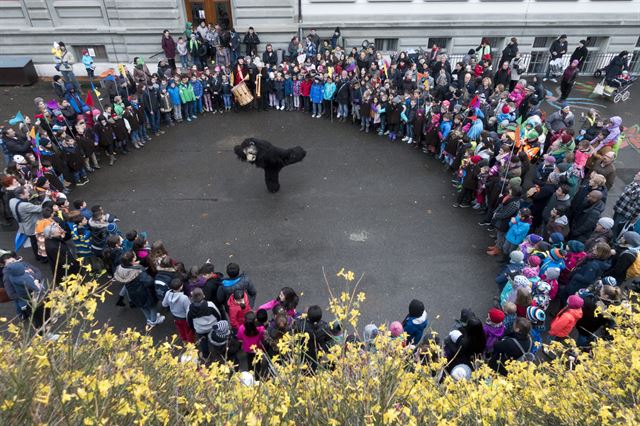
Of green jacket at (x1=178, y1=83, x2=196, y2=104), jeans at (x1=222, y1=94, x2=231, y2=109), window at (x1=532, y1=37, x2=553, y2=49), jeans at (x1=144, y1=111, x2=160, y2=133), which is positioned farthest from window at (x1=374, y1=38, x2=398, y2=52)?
jeans at (x1=144, y1=111, x2=160, y2=133)

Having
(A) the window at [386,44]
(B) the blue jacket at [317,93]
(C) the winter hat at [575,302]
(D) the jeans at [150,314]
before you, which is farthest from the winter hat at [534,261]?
(A) the window at [386,44]

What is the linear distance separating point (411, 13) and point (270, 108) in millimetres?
6910

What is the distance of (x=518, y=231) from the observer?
346 inches

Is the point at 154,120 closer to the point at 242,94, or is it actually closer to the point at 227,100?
the point at 227,100

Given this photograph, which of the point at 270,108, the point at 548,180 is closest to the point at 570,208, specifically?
the point at 548,180

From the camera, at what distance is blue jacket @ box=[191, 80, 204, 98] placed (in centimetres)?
1484

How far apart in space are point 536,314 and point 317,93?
10460 millimetres

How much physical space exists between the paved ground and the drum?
1.11 meters

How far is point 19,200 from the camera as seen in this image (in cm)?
888

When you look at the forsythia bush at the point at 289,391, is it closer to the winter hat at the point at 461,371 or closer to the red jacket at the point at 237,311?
the winter hat at the point at 461,371

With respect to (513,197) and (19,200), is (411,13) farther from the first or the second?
(19,200)

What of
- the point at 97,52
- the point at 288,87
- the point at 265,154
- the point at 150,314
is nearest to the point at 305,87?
the point at 288,87

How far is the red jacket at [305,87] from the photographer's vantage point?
15109 mm

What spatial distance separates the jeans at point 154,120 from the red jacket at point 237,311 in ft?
29.7
